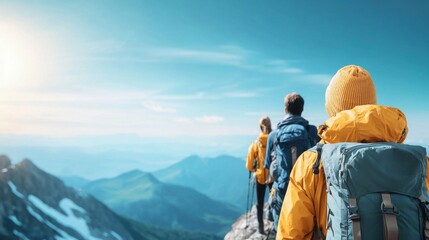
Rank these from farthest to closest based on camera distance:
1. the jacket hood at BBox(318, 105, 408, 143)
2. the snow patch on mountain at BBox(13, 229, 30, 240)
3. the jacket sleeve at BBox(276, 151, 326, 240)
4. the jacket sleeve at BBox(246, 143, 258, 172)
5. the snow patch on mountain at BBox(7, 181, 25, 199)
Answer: the snow patch on mountain at BBox(7, 181, 25, 199), the snow patch on mountain at BBox(13, 229, 30, 240), the jacket sleeve at BBox(246, 143, 258, 172), the jacket sleeve at BBox(276, 151, 326, 240), the jacket hood at BBox(318, 105, 408, 143)

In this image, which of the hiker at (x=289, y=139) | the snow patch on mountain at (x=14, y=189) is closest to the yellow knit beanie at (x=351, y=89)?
the hiker at (x=289, y=139)

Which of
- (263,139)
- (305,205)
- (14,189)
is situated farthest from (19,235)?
(305,205)

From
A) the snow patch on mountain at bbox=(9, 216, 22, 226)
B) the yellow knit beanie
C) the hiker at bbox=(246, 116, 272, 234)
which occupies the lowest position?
the snow patch on mountain at bbox=(9, 216, 22, 226)

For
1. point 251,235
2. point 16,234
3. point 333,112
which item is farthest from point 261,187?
point 16,234

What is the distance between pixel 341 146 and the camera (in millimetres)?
3473

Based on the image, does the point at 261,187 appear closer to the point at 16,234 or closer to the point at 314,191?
the point at 314,191

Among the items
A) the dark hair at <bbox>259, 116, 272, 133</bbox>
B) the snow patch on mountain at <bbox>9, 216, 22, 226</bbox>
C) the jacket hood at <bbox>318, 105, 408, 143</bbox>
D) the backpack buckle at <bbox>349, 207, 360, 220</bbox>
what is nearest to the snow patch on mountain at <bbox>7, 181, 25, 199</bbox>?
the snow patch on mountain at <bbox>9, 216, 22, 226</bbox>

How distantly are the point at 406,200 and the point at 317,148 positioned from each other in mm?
994

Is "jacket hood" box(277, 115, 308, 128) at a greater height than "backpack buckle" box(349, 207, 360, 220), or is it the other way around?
"jacket hood" box(277, 115, 308, 128)

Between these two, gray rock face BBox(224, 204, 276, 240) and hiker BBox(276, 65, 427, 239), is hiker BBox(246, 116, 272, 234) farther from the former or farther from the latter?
hiker BBox(276, 65, 427, 239)

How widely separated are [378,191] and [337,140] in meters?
0.66

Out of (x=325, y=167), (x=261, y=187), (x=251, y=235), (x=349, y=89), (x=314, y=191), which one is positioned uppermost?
(x=349, y=89)

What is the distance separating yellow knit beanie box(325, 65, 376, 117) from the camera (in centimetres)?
394

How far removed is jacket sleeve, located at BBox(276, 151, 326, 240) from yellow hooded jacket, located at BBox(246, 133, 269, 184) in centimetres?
855
